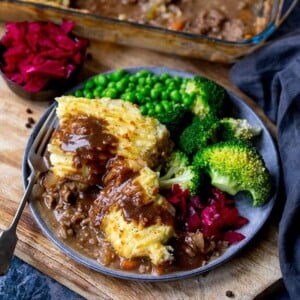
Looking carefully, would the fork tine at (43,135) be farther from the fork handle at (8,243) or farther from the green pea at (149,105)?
the green pea at (149,105)

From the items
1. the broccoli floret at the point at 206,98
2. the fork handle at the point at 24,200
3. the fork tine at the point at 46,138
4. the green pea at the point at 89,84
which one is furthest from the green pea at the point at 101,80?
the fork handle at the point at 24,200

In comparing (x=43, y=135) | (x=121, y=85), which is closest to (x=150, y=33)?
(x=121, y=85)

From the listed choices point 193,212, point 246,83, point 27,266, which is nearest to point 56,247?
point 27,266

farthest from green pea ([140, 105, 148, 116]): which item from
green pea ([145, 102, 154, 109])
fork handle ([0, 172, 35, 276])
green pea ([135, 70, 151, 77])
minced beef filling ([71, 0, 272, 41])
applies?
fork handle ([0, 172, 35, 276])

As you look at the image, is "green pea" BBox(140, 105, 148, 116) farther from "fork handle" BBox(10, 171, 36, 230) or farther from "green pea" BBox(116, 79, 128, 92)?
"fork handle" BBox(10, 171, 36, 230)

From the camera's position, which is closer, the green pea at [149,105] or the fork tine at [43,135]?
the fork tine at [43,135]

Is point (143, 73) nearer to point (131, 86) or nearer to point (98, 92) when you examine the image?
point (131, 86)
